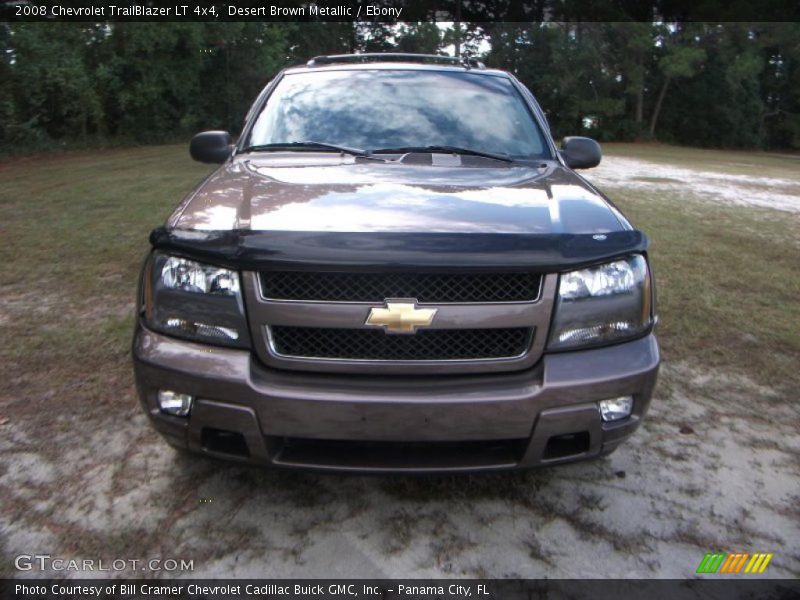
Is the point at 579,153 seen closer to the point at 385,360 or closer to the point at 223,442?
the point at 385,360

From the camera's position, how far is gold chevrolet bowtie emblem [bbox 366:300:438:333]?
2010 millimetres

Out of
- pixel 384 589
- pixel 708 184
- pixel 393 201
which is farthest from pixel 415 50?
pixel 384 589

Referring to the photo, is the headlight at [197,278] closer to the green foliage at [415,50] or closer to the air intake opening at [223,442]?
the air intake opening at [223,442]

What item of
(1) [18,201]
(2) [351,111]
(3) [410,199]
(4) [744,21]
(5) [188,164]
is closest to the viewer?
(3) [410,199]

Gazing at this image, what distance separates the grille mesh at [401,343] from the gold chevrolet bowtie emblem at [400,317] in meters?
0.04

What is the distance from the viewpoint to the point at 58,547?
218cm

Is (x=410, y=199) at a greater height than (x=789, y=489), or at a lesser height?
greater

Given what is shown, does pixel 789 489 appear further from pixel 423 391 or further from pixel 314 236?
pixel 314 236

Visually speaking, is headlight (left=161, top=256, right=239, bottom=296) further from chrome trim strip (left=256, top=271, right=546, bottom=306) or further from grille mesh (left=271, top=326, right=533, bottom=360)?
grille mesh (left=271, top=326, right=533, bottom=360)

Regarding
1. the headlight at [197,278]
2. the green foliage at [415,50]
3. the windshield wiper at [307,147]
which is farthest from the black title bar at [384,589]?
the green foliage at [415,50]

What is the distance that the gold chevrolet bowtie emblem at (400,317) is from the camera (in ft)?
6.59

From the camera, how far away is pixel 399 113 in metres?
3.38

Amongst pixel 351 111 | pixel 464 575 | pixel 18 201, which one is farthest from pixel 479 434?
pixel 18 201

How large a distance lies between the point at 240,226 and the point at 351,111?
56.8 inches
